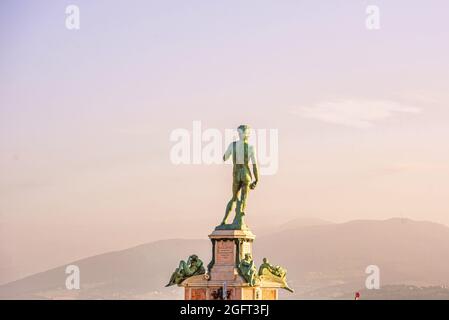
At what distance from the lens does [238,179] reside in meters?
60.7

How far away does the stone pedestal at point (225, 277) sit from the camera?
59.6 meters

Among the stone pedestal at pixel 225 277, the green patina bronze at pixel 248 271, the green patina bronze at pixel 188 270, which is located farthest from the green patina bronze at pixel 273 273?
the green patina bronze at pixel 188 270

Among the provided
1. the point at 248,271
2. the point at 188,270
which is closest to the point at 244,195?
the point at 248,271

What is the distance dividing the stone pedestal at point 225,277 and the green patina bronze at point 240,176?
47 centimetres

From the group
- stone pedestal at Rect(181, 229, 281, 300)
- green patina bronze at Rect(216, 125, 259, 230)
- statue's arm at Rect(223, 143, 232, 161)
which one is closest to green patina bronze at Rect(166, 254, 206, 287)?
stone pedestal at Rect(181, 229, 281, 300)

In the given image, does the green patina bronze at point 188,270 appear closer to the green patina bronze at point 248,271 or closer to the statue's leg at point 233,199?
the green patina bronze at point 248,271

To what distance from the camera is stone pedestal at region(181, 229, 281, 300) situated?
195ft

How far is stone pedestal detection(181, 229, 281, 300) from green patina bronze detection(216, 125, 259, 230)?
468 millimetres

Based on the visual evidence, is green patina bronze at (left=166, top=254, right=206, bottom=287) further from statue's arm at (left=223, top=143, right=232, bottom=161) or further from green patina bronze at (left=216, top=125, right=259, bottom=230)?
statue's arm at (left=223, top=143, right=232, bottom=161)
